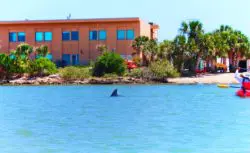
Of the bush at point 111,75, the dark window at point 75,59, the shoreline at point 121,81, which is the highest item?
the dark window at point 75,59

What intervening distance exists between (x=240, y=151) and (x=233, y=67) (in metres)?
72.9

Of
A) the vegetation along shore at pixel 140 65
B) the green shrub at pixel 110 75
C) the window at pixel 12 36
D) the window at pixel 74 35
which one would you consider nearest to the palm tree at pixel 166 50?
the vegetation along shore at pixel 140 65

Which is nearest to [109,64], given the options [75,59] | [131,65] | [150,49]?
[131,65]

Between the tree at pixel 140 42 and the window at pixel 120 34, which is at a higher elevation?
the window at pixel 120 34

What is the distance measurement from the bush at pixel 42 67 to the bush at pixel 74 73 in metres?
1.37

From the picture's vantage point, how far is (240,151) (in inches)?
969

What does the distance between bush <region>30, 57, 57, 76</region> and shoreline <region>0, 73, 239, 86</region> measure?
0.85m

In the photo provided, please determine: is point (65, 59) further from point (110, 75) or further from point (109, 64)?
point (109, 64)

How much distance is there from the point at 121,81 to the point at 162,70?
5.83 metres

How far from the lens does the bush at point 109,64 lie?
8447 cm

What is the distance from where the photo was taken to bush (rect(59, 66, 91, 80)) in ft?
287

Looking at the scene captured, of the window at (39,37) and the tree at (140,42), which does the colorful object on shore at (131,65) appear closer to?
the tree at (140,42)

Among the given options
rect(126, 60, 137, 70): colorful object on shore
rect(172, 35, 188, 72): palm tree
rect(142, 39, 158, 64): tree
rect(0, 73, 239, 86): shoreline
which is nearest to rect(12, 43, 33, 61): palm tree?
rect(0, 73, 239, 86): shoreline

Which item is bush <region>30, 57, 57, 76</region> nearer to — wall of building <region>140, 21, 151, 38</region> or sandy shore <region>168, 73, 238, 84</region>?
wall of building <region>140, 21, 151, 38</region>
